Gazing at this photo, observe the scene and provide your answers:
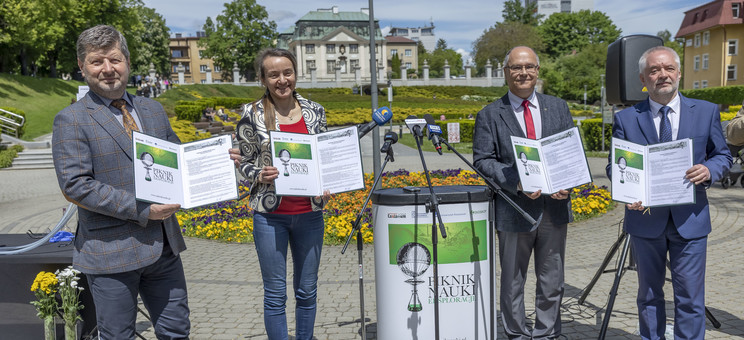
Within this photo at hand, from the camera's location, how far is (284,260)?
3594mm

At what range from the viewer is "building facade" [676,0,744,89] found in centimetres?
5128

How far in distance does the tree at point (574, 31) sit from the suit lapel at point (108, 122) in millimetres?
94251

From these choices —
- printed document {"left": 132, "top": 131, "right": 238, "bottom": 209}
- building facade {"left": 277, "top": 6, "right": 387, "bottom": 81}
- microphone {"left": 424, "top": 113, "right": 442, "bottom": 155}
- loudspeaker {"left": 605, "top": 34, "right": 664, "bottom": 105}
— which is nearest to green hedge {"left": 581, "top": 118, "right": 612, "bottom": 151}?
loudspeaker {"left": 605, "top": 34, "right": 664, "bottom": 105}

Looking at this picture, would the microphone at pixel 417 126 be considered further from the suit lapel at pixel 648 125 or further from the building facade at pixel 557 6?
the building facade at pixel 557 6

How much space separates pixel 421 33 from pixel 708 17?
11351 cm

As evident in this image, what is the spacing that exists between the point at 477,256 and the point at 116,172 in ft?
7.58

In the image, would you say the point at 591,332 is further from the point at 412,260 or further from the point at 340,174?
the point at 340,174

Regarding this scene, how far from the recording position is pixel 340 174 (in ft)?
11.1

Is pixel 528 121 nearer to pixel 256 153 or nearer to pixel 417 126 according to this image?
pixel 417 126

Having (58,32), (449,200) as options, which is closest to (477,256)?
(449,200)

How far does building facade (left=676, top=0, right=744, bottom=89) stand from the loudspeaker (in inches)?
2165

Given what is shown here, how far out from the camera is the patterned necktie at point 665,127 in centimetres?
348

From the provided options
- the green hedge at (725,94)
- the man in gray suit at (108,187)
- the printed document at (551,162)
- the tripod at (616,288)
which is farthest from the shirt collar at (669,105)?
the green hedge at (725,94)

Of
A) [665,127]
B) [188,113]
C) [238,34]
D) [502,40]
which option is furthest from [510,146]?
[502,40]
